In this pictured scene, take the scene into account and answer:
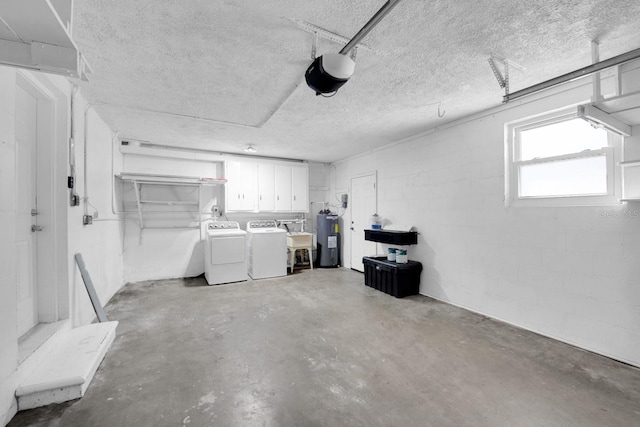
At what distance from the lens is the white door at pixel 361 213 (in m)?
5.26

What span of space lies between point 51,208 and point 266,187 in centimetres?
362

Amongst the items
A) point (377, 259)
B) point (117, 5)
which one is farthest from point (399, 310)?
point (117, 5)

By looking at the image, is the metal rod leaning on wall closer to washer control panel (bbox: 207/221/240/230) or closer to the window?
washer control panel (bbox: 207/221/240/230)

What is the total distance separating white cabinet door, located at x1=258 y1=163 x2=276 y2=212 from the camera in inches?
223

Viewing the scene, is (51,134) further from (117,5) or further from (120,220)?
(120,220)

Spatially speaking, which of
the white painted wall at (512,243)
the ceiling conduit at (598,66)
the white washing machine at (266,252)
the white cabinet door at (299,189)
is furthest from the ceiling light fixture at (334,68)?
the white cabinet door at (299,189)

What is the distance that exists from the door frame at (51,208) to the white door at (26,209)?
0.03 metres

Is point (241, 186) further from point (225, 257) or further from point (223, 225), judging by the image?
point (225, 257)

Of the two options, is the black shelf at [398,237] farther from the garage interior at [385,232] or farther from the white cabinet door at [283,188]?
the white cabinet door at [283,188]

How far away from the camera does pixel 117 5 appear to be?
1.58m

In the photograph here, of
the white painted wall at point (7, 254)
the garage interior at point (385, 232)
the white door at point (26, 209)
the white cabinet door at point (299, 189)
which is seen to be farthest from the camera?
the white cabinet door at point (299, 189)

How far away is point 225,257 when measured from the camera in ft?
15.5

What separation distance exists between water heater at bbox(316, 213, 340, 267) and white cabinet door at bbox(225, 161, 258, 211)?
1.56 meters

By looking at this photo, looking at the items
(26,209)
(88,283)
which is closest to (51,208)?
(26,209)
